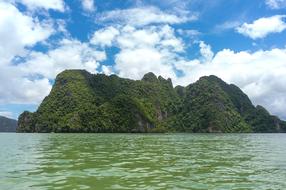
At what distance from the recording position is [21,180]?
13.8 meters

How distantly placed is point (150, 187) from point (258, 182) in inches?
176

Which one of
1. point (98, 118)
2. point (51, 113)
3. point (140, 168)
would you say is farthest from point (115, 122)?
point (140, 168)

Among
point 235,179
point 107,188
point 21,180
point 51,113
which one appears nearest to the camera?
point 107,188

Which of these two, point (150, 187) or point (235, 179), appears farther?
point (235, 179)

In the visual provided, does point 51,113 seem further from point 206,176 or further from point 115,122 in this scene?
point 206,176

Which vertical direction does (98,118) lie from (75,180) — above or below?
above

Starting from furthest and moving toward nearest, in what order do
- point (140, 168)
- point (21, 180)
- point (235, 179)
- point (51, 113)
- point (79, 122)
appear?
point (51, 113), point (79, 122), point (140, 168), point (235, 179), point (21, 180)

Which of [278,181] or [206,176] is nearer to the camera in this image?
[278,181]

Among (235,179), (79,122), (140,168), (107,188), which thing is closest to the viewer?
(107,188)

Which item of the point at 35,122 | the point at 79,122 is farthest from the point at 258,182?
the point at 35,122

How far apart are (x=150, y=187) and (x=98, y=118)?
153898 mm

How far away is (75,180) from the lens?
13.9 meters

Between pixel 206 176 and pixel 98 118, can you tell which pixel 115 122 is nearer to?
pixel 98 118

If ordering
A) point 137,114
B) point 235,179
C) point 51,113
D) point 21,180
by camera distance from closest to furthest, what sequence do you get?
point 21,180 → point 235,179 → point 137,114 → point 51,113
